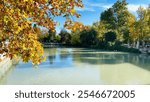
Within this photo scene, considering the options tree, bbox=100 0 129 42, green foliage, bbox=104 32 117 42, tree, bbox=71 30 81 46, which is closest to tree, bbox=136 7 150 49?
green foliage, bbox=104 32 117 42

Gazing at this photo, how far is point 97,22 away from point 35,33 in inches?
2182

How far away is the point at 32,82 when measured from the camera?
15.0m

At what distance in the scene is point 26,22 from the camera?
3730 millimetres

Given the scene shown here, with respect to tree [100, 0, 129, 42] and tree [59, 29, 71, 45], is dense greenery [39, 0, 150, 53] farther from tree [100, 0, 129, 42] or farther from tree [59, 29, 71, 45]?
tree [59, 29, 71, 45]

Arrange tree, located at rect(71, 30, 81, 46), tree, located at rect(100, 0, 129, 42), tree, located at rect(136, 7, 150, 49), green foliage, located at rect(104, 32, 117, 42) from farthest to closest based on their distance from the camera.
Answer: tree, located at rect(71, 30, 81, 46) < tree, located at rect(100, 0, 129, 42) < green foliage, located at rect(104, 32, 117, 42) < tree, located at rect(136, 7, 150, 49)

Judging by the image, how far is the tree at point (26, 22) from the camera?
354 centimetres

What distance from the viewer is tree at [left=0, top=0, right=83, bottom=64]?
354 cm

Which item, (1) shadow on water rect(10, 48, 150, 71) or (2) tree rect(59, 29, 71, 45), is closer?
(1) shadow on water rect(10, 48, 150, 71)

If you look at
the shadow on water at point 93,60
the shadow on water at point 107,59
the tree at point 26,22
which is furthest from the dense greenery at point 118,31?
the tree at point 26,22

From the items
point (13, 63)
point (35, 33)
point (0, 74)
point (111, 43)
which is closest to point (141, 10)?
point (111, 43)

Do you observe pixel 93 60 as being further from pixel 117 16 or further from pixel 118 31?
pixel 117 16

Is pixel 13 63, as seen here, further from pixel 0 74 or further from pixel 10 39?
pixel 10 39

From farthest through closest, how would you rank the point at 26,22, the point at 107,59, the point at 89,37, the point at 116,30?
the point at 89,37
the point at 116,30
the point at 107,59
the point at 26,22

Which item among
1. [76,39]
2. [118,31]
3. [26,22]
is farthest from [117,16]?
[26,22]
